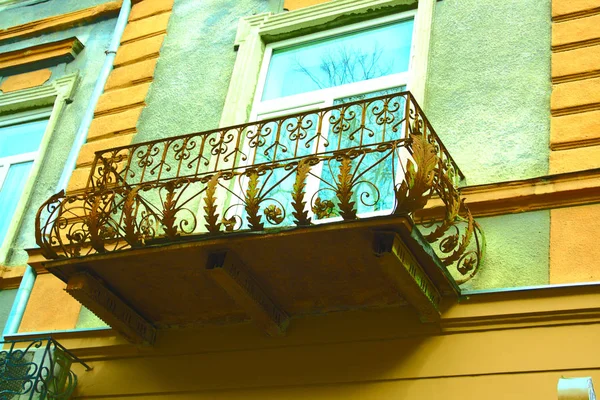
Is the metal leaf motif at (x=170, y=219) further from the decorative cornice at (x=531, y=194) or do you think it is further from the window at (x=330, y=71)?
the decorative cornice at (x=531, y=194)

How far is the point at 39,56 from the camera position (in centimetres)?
976

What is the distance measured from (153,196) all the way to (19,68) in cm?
315

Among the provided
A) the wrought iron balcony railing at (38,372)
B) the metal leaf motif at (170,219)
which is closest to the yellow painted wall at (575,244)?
the metal leaf motif at (170,219)

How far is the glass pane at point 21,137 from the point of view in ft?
30.1

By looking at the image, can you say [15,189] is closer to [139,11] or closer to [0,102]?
[0,102]

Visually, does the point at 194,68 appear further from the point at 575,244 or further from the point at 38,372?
the point at 575,244

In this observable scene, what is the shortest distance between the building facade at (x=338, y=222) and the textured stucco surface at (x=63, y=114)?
0.12 feet

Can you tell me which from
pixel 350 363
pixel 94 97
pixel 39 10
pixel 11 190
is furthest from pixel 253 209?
pixel 39 10

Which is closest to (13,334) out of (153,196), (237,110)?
(153,196)

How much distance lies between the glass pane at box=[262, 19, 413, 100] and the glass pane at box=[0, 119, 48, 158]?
2.59 metres

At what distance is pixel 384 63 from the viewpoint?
7742mm

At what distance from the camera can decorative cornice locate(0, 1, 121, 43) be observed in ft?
32.2

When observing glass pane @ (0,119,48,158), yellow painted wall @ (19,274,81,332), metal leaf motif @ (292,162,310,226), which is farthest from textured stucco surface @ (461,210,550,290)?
glass pane @ (0,119,48,158)

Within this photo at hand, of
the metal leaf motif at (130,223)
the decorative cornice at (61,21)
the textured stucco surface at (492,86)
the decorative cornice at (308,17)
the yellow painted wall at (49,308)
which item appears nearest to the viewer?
the metal leaf motif at (130,223)
